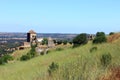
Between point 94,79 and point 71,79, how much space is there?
0.45 metres

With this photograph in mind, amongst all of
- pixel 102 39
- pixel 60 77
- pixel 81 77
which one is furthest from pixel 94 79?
pixel 102 39

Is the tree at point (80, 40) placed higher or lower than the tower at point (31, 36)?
higher

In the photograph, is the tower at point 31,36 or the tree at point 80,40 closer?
the tree at point 80,40

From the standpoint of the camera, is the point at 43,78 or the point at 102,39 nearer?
the point at 43,78

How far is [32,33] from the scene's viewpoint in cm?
11075

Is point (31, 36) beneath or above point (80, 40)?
beneath

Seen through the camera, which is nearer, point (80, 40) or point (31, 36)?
point (80, 40)

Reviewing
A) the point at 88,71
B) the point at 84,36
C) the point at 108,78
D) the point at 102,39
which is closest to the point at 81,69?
the point at 88,71

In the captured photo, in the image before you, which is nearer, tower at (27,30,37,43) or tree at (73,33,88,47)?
tree at (73,33,88,47)

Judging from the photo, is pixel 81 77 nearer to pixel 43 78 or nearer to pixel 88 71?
pixel 88 71

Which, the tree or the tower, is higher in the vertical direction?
the tree

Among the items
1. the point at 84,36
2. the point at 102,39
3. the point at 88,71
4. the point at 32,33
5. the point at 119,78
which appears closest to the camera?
the point at 119,78

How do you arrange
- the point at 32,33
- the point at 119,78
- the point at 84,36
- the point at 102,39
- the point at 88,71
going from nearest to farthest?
1. the point at 119,78
2. the point at 88,71
3. the point at 102,39
4. the point at 84,36
5. the point at 32,33

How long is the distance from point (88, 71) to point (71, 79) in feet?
1.68
